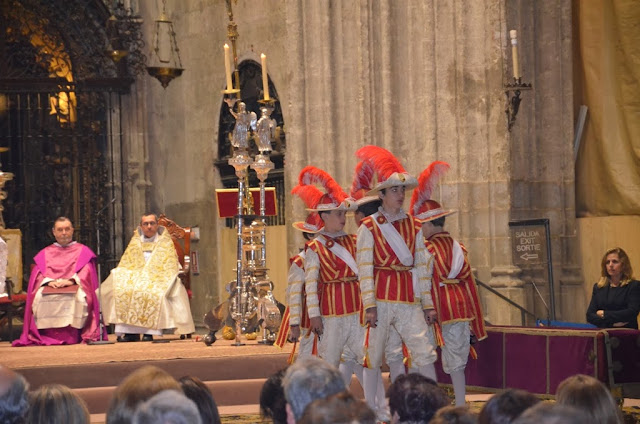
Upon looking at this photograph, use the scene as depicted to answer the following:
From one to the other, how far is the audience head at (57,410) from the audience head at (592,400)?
169 cm

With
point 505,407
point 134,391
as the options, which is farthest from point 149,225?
point 505,407

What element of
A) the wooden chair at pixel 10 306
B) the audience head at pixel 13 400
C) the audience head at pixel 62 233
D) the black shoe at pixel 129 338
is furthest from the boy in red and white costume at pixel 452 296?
the wooden chair at pixel 10 306

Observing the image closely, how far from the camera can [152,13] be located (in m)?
16.4

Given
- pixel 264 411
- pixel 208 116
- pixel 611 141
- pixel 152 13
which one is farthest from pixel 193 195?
pixel 264 411

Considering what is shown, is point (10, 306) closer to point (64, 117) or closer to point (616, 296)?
point (64, 117)

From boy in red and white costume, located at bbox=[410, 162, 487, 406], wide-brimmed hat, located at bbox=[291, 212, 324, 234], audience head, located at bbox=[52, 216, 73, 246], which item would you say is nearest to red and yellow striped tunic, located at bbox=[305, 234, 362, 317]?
wide-brimmed hat, located at bbox=[291, 212, 324, 234]

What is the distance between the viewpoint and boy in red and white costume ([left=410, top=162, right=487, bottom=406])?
8.16m

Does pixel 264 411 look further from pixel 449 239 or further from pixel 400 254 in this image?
pixel 449 239

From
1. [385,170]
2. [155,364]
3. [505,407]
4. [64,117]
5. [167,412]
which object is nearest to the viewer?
[167,412]

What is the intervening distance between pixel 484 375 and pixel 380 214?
6.41ft

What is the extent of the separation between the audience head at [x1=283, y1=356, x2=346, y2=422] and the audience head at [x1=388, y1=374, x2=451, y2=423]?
27cm

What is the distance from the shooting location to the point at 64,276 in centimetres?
1205

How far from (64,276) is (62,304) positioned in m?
0.43

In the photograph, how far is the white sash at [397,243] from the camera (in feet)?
25.7
